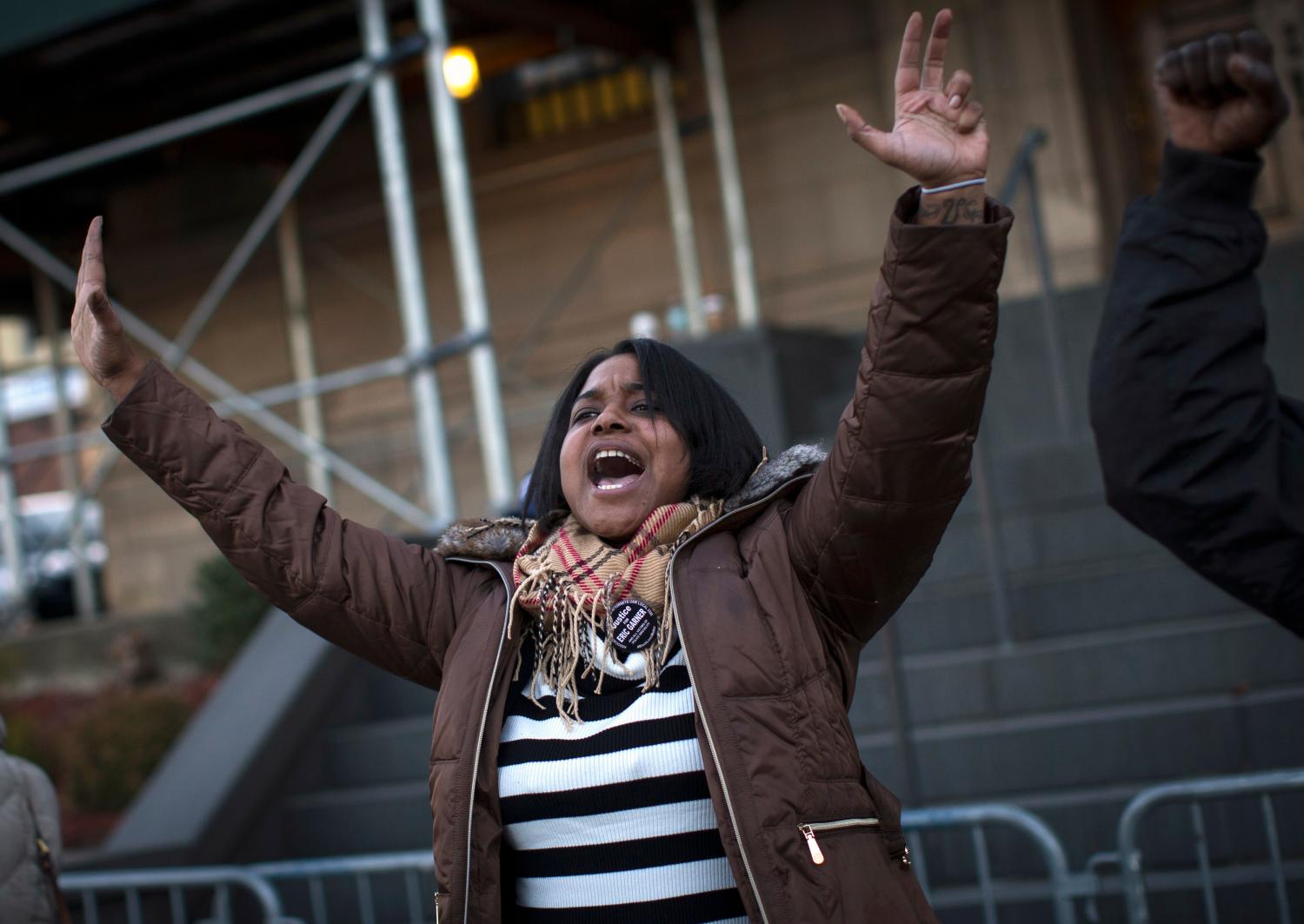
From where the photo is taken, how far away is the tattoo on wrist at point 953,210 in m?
2.11

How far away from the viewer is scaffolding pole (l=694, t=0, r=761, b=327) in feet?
32.2

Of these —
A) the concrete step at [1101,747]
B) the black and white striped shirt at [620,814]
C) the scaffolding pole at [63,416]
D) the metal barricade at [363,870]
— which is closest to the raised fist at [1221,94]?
the black and white striped shirt at [620,814]

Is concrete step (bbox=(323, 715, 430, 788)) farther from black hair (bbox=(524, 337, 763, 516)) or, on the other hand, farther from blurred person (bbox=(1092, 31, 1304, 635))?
blurred person (bbox=(1092, 31, 1304, 635))

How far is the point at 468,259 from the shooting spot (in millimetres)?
7824

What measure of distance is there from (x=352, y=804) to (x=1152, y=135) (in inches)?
304

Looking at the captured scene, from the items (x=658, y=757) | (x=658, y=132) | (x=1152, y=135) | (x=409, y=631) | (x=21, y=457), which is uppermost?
(x=658, y=132)

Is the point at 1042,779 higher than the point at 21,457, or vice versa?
the point at 21,457

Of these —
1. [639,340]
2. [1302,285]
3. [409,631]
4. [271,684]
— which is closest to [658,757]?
[409,631]

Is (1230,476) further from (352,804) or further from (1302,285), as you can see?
(1302,285)

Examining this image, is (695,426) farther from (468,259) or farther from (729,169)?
(729,169)

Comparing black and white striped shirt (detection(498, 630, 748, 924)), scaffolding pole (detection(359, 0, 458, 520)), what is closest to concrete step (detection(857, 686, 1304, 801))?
black and white striped shirt (detection(498, 630, 748, 924))

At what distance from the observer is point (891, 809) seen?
7.70 ft

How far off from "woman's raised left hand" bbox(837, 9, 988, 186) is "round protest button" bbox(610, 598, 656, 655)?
35.0 inches

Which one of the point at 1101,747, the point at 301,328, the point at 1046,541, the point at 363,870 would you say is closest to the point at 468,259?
the point at 1046,541
